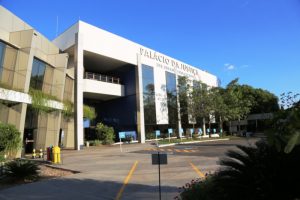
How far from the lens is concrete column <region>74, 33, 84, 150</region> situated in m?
36.3

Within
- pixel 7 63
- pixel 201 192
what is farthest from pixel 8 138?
pixel 201 192

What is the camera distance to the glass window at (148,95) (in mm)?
49781

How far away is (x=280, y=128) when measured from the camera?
4.42 m

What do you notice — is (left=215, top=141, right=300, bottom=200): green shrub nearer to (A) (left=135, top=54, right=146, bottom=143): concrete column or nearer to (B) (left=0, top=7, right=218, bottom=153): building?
(B) (left=0, top=7, right=218, bottom=153): building

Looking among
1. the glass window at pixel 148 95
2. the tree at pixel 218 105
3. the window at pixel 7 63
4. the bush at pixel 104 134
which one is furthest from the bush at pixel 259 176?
the tree at pixel 218 105

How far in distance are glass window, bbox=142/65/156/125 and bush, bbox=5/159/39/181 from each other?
111 ft

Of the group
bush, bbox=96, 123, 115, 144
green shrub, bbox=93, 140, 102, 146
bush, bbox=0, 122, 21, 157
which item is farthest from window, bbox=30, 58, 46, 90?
bush, bbox=96, 123, 115, 144

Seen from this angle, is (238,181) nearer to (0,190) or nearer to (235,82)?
(0,190)

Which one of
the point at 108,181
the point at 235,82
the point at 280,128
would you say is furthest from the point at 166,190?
the point at 235,82

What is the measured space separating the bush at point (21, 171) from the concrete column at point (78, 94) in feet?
66.3

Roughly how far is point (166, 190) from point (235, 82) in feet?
191

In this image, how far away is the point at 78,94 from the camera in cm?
3753

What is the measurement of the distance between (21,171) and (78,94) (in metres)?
22.6

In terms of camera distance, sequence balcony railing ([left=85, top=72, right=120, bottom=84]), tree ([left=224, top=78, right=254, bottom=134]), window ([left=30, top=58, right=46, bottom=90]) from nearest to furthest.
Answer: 1. window ([left=30, top=58, right=46, bottom=90])
2. balcony railing ([left=85, top=72, right=120, bottom=84])
3. tree ([left=224, top=78, right=254, bottom=134])
